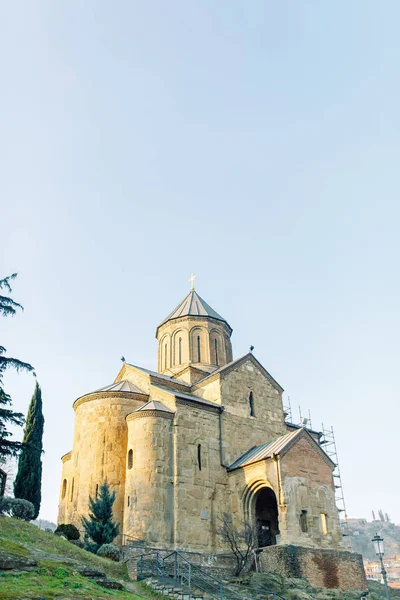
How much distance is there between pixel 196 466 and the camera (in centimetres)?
2111

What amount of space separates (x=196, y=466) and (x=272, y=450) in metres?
3.20

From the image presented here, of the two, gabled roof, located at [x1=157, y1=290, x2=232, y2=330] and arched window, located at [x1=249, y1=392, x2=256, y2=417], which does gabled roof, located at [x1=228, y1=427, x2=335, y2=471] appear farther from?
gabled roof, located at [x1=157, y1=290, x2=232, y2=330]

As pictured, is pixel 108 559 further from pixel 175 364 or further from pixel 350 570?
pixel 175 364

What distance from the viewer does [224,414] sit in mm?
23469

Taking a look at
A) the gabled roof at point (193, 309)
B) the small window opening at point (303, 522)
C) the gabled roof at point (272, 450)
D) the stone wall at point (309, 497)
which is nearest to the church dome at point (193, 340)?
the gabled roof at point (193, 309)

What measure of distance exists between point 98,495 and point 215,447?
5301 mm

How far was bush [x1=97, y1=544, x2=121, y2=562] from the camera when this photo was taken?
16234 mm

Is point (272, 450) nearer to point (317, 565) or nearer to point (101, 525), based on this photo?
point (317, 565)

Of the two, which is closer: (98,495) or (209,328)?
(98,495)

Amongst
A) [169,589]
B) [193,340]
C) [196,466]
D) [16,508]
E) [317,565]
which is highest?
[193,340]

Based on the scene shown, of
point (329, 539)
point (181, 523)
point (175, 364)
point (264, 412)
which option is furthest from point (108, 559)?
point (175, 364)

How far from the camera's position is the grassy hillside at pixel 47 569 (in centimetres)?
924

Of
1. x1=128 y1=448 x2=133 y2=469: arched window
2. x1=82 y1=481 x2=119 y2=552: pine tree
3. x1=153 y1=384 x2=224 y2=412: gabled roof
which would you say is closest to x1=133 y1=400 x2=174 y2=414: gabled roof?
x1=153 y1=384 x2=224 y2=412: gabled roof

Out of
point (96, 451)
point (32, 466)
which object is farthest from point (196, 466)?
point (32, 466)
